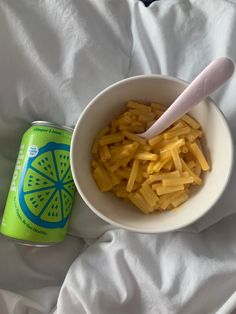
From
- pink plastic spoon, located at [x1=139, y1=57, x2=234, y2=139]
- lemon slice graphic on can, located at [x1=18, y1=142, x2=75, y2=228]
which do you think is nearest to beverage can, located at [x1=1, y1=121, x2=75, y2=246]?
lemon slice graphic on can, located at [x1=18, y1=142, x2=75, y2=228]

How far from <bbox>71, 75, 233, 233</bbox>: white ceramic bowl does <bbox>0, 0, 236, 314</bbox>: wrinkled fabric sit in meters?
0.05

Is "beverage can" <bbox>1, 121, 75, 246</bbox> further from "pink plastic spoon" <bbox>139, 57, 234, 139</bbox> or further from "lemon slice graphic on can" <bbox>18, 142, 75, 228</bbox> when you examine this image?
"pink plastic spoon" <bbox>139, 57, 234, 139</bbox>

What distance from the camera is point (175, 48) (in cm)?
68

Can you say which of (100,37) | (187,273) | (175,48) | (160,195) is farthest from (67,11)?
(187,273)

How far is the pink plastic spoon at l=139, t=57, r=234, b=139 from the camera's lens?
52 centimetres

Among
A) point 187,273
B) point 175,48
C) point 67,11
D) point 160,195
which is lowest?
point 187,273

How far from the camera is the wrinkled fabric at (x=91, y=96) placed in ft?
2.09

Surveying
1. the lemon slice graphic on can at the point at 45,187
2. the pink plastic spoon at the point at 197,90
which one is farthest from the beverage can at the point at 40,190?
the pink plastic spoon at the point at 197,90

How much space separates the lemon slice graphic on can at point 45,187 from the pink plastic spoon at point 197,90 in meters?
0.12

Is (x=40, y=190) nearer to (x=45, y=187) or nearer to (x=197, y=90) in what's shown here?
(x=45, y=187)

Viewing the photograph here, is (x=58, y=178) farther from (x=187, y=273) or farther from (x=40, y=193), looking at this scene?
(x=187, y=273)

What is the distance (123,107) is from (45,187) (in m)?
0.15

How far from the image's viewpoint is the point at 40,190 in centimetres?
62

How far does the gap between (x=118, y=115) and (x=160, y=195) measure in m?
0.13
